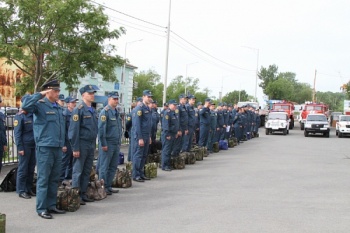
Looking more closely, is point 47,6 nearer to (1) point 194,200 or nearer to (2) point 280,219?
(1) point 194,200

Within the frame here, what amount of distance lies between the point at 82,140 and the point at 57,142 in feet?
3.12

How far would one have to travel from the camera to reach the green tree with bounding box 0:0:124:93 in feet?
45.8

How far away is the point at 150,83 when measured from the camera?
3201 inches

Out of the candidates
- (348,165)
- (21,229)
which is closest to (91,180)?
(21,229)

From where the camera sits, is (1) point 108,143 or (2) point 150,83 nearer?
(1) point 108,143

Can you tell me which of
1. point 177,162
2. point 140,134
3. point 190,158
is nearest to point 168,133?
point 177,162

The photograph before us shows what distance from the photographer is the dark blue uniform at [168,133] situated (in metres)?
12.7

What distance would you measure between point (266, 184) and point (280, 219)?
11.4 feet

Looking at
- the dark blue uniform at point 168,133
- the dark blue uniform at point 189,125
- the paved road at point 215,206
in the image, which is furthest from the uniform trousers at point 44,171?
the dark blue uniform at point 189,125

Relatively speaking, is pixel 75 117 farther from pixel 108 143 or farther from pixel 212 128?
pixel 212 128

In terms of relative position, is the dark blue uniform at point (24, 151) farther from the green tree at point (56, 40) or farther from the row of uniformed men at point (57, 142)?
the green tree at point (56, 40)

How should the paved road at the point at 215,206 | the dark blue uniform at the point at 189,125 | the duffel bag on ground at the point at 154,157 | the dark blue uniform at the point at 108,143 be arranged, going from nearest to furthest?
the paved road at the point at 215,206, the dark blue uniform at the point at 108,143, the duffel bag on ground at the point at 154,157, the dark blue uniform at the point at 189,125

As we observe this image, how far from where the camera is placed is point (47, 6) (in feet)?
45.0

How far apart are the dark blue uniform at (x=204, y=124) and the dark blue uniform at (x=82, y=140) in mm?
8980
